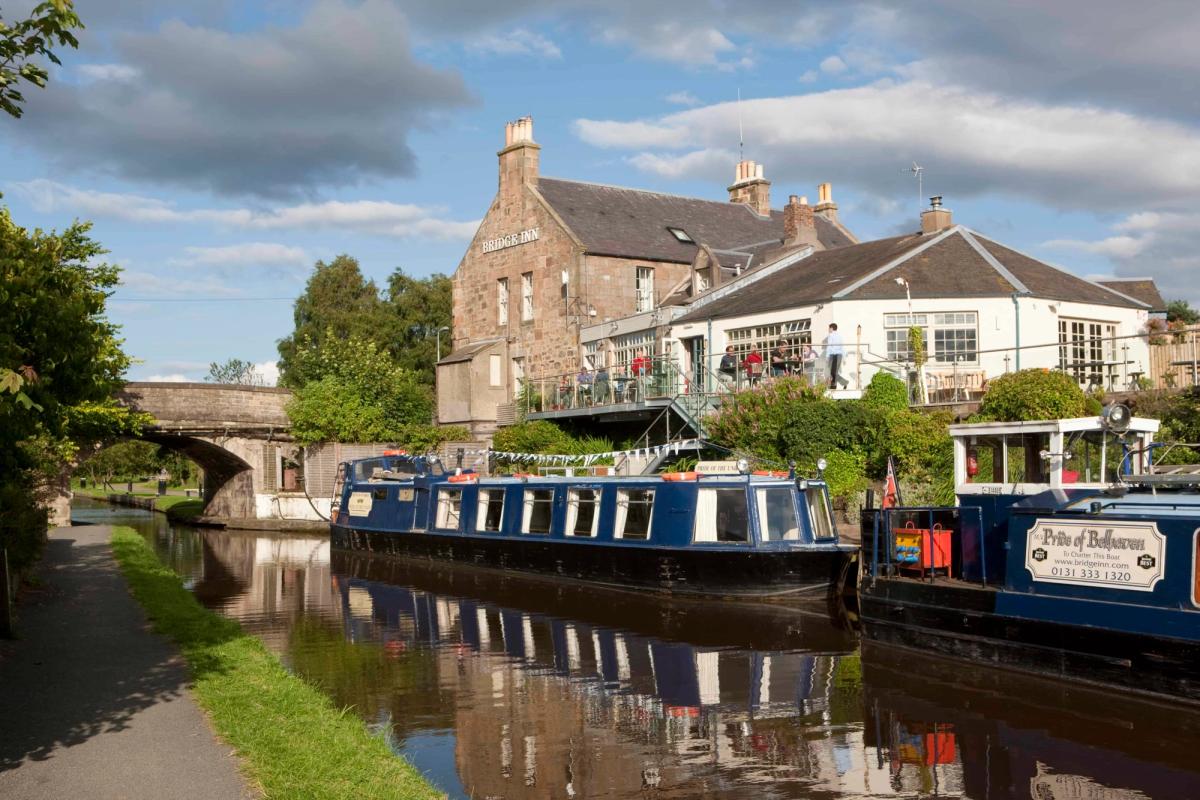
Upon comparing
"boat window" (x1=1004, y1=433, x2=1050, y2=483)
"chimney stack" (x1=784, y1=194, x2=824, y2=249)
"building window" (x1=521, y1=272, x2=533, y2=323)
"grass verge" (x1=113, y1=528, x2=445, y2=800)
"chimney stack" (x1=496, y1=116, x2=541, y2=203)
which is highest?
"chimney stack" (x1=496, y1=116, x2=541, y2=203)

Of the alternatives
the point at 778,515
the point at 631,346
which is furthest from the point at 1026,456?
the point at 631,346

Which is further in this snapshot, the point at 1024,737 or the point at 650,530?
the point at 650,530

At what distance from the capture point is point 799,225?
35406 mm

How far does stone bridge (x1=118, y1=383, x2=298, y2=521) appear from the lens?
39875 millimetres

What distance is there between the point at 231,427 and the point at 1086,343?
1085 inches

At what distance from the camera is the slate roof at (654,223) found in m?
37.5

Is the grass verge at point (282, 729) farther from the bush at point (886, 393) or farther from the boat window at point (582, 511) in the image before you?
the bush at point (886, 393)

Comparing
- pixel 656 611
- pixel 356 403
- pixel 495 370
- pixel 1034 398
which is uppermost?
pixel 495 370

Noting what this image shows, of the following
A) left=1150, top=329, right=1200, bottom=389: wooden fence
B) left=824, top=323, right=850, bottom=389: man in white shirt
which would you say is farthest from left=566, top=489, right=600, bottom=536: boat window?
left=1150, top=329, right=1200, bottom=389: wooden fence

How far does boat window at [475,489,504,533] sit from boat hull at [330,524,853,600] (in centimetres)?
33

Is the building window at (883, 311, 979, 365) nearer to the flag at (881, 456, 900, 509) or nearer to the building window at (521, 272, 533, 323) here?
the flag at (881, 456, 900, 509)

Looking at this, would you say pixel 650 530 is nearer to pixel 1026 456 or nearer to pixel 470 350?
pixel 1026 456

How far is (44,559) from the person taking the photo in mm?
22938

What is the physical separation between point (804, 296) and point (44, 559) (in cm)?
1722
